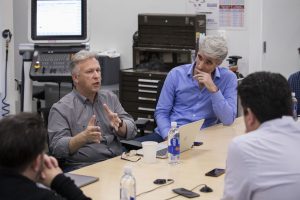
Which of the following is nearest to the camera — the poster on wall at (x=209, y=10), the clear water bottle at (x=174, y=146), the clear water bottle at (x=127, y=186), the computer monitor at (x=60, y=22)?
the clear water bottle at (x=127, y=186)

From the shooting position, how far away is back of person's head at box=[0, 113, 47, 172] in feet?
5.65

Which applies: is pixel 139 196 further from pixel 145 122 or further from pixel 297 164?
pixel 145 122

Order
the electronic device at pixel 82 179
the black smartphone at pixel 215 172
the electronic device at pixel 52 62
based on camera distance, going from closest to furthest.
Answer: the electronic device at pixel 82 179 → the black smartphone at pixel 215 172 → the electronic device at pixel 52 62

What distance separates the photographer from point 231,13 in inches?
228

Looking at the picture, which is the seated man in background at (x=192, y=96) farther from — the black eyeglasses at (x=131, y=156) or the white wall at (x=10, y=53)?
the white wall at (x=10, y=53)

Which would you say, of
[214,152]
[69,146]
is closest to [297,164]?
[214,152]

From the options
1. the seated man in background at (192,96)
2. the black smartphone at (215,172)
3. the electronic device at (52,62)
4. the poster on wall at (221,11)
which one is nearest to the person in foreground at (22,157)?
the black smartphone at (215,172)

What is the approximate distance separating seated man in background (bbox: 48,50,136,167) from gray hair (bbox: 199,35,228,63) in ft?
2.45

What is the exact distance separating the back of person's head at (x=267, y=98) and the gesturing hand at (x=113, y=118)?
57.2 inches

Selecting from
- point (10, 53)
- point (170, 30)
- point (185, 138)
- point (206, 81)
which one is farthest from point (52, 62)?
point (185, 138)

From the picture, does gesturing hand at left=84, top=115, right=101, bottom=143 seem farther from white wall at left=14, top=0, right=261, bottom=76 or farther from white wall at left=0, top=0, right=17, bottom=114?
white wall at left=14, top=0, right=261, bottom=76

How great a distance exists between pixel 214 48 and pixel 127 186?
1717 mm

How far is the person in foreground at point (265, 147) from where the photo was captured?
1879 millimetres

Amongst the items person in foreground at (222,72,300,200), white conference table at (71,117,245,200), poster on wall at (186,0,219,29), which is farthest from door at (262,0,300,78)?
person in foreground at (222,72,300,200)
